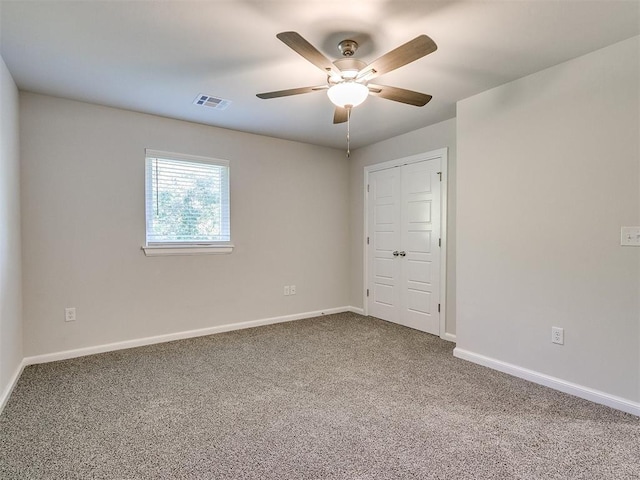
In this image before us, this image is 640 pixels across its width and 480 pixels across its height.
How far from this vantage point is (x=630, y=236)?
7.43 feet

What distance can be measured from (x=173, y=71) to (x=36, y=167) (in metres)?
1.62

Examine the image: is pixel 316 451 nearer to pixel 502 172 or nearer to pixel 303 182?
pixel 502 172

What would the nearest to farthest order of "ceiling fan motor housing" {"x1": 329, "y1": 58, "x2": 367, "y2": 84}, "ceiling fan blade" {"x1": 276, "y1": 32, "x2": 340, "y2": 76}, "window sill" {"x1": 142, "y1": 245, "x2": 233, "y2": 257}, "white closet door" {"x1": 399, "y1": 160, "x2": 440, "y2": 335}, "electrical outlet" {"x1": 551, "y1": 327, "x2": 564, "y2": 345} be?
"ceiling fan blade" {"x1": 276, "y1": 32, "x2": 340, "y2": 76} < "ceiling fan motor housing" {"x1": 329, "y1": 58, "x2": 367, "y2": 84} < "electrical outlet" {"x1": 551, "y1": 327, "x2": 564, "y2": 345} < "window sill" {"x1": 142, "y1": 245, "x2": 233, "y2": 257} < "white closet door" {"x1": 399, "y1": 160, "x2": 440, "y2": 335}

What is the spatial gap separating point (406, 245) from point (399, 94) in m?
2.33

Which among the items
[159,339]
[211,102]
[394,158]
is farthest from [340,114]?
[159,339]

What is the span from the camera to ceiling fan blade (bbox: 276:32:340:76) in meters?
1.70

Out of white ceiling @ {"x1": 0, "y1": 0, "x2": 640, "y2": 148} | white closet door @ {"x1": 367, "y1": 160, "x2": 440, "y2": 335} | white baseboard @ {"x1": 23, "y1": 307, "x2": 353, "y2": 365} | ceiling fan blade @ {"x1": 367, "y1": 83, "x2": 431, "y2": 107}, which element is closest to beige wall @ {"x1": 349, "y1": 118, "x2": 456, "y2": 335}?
white closet door @ {"x1": 367, "y1": 160, "x2": 440, "y2": 335}

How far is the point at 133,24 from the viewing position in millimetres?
2068

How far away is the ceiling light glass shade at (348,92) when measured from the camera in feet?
7.07

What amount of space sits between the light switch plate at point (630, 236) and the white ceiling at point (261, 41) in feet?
4.02

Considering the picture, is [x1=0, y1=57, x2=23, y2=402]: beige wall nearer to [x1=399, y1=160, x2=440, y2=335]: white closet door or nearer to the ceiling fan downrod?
the ceiling fan downrod

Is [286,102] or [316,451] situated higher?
[286,102]

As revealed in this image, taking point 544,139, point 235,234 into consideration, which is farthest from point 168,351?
point 544,139

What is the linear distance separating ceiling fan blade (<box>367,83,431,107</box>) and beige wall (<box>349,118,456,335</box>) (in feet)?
5.16
